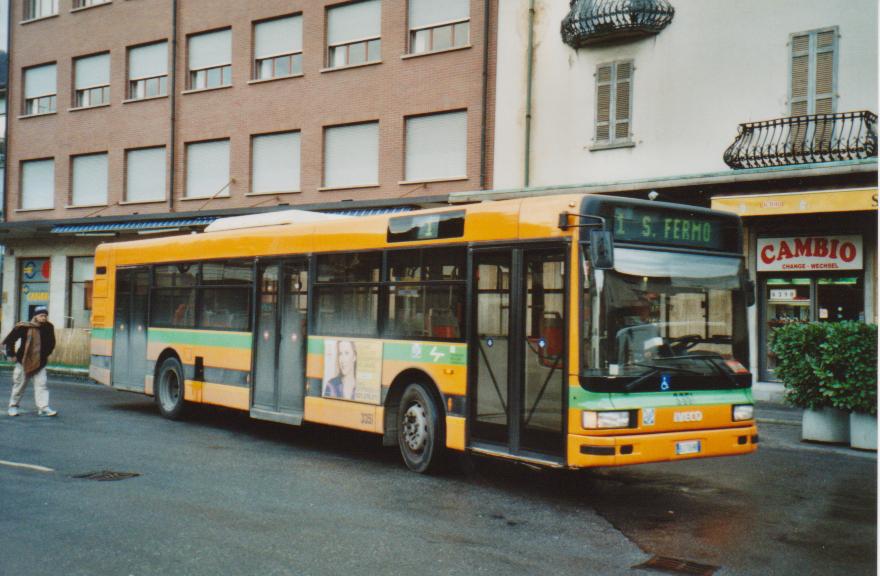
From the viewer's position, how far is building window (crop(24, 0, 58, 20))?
30.7m

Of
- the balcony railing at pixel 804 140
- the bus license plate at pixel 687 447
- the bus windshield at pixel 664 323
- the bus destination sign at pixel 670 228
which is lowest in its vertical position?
the bus license plate at pixel 687 447

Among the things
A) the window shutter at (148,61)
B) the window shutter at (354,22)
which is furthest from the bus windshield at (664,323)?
the window shutter at (148,61)

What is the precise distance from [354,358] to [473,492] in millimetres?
2464

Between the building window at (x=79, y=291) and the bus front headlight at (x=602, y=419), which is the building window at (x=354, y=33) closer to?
the building window at (x=79, y=291)

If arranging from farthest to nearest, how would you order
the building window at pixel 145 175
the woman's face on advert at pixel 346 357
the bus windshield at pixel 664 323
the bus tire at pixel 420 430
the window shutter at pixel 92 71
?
the window shutter at pixel 92 71
the building window at pixel 145 175
the woman's face on advert at pixel 346 357
the bus tire at pixel 420 430
the bus windshield at pixel 664 323

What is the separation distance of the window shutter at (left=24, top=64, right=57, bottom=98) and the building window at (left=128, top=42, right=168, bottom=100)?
3646mm

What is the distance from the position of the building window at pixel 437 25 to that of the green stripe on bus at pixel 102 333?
432 inches

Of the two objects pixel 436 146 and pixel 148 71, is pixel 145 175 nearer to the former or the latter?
pixel 148 71

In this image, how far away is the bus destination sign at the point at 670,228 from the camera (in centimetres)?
805

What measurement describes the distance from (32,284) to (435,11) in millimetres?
17101

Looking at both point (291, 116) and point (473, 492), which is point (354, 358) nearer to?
point (473, 492)

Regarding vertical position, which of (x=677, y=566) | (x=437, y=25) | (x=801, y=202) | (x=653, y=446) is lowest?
(x=677, y=566)

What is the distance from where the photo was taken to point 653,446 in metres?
7.82

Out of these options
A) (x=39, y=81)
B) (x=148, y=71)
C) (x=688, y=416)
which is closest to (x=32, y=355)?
(x=688, y=416)
